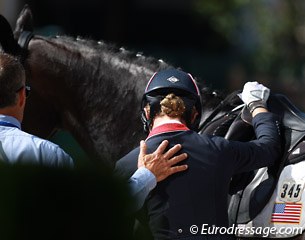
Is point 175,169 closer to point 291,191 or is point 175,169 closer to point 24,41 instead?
point 291,191

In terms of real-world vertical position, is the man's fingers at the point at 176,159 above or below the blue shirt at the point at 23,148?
below

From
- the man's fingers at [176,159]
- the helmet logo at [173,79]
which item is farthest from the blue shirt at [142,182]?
the helmet logo at [173,79]

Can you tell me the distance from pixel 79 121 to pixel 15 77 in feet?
4.85

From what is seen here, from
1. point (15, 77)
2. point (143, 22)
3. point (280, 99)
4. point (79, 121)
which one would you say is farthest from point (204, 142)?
point (143, 22)

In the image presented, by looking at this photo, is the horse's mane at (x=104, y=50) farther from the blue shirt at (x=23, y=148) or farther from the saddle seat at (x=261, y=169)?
the blue shirt at (x=23, y=148)

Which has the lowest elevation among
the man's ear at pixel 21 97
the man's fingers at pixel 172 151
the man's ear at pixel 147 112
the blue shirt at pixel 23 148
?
the man's fingers at pixel 172 151

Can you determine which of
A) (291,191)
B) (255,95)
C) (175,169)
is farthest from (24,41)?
(291,191)

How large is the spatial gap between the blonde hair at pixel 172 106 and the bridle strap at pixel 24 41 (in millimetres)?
1449

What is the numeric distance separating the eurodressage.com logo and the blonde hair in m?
0.55

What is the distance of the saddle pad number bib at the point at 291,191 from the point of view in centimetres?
396

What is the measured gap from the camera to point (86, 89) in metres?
5.02

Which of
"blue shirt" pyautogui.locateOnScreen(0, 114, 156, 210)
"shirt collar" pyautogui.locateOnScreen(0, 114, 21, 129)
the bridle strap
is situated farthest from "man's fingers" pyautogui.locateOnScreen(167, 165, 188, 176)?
the bridle strap

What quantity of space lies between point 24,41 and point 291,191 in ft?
6.70

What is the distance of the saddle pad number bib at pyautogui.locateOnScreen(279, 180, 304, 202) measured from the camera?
3963 mm
